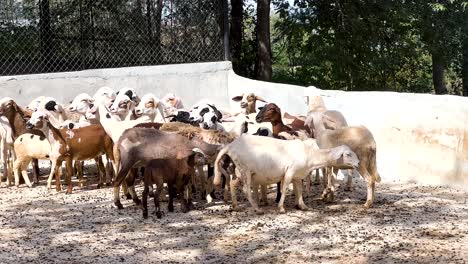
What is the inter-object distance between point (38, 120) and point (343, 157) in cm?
384

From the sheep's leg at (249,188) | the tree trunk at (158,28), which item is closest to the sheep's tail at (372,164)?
the sheep's leg at (249,188)

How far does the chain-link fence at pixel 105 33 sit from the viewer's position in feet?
38.1

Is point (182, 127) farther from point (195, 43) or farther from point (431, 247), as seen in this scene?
point (195, 43)

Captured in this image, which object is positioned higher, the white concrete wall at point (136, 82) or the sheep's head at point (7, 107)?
the white concrete wall at point (136, 82)

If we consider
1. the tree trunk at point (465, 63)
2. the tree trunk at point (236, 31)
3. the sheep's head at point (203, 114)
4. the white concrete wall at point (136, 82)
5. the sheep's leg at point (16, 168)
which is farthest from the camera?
the tree trunk at point (465, 63)

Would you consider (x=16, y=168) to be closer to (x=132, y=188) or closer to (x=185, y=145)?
(x=132, y=188)

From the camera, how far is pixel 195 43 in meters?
12.4

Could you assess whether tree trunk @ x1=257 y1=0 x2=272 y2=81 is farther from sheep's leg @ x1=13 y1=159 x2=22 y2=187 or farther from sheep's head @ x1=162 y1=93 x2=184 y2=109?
sheep's leg @ x1=13 y1=159 x2=22 y2=187

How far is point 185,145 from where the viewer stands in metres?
7.61

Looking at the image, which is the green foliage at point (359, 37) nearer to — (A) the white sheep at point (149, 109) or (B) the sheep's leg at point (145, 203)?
(A) the white sheep at point (149, 109)

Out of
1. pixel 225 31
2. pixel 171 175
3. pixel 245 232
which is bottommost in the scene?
pixel 245 232

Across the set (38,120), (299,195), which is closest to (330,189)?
(299,195)

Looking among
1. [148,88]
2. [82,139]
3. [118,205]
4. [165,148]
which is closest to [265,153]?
[165,148]

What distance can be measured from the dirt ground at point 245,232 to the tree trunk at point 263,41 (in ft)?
19.4
